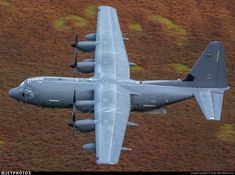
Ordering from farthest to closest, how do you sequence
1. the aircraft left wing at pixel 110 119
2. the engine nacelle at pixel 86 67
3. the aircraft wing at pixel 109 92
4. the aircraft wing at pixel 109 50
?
the engine nacelle at pixel 86 67 < the aircraft wing at pixel 109 50 < the aircraft wing at pixel 109 92 < the aircraft left wing at pixel 110 119

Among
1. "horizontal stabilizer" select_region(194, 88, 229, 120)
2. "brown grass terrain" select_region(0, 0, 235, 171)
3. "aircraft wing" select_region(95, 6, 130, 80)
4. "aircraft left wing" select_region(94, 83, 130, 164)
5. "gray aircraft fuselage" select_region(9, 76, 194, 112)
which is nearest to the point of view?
"aircraft left wing" select_region(94, 83, 130, 164)

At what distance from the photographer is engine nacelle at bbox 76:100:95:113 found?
44.1 m

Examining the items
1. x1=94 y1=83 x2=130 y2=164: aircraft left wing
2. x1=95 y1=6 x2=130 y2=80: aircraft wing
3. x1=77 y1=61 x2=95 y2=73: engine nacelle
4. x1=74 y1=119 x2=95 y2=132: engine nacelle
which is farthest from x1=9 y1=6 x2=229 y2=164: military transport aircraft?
x1=74 y1=119 x2=95 y2=132: engine nacelle

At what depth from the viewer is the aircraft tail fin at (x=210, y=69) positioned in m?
46.7

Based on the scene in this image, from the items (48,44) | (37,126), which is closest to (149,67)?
(48,44)

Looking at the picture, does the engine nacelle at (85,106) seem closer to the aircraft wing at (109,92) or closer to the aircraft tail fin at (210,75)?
the aircraft wing at (109,92)

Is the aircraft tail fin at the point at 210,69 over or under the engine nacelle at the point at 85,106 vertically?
over

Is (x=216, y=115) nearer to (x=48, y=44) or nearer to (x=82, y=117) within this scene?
(x=82, y=117)

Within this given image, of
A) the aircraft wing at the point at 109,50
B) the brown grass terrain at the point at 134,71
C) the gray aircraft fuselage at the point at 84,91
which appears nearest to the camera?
the gray aircraft fuselage at the point at 84,91

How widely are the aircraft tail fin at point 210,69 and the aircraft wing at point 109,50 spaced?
20.7 feet

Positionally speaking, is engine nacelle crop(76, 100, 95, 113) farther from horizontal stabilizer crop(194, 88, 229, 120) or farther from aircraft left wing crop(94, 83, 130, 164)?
horizontal stabilizer crop(194, 88, 229, 120)

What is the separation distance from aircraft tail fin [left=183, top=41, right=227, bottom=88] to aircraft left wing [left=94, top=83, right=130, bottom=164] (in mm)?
6488

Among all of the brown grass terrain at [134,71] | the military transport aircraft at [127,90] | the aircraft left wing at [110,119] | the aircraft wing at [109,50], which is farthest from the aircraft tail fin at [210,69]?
the aircraft left wing at [110,119]

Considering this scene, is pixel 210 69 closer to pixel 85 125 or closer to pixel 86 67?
pixel 86 67
